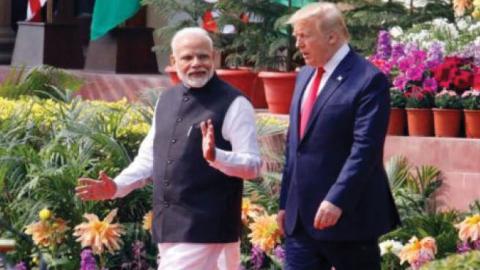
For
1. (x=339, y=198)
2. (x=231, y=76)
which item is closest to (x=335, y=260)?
(x=339, y=198)

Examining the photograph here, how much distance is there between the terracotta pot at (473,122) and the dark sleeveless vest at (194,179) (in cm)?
350

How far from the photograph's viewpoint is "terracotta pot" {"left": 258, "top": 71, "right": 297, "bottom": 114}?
1213cm

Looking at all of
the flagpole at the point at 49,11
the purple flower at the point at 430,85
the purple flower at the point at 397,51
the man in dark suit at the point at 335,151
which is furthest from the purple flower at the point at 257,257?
the flagpole at the point at 49,11

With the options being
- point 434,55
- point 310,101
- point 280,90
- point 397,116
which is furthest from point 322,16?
point 280,90

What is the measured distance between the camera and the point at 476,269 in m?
5.11

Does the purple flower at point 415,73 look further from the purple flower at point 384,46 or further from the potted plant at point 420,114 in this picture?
the purple flower at point 384,46

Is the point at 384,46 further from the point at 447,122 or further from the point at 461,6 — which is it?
the point at 447,122

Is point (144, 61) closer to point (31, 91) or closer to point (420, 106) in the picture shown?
point (31, 91)

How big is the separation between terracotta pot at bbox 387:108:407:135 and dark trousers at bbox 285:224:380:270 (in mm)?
3788

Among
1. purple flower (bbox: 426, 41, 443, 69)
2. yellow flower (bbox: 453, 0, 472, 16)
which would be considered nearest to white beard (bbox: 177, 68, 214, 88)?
purple flower (bbox: 426, 41, 443, 69)

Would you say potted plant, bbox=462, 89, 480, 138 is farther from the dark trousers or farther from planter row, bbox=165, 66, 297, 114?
the dark trousers

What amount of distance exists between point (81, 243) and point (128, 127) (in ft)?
3.93

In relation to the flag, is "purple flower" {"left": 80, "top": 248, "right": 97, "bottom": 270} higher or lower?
lower

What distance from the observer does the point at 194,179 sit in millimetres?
7141
